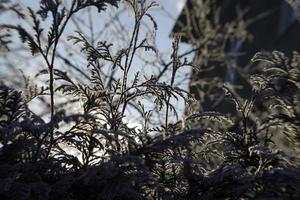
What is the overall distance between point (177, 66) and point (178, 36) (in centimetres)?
16

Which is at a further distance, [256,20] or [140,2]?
[256,20]

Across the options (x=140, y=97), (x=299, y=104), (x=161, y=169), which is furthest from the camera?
(x=299, y=104)

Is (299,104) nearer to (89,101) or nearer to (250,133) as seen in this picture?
(250,133)

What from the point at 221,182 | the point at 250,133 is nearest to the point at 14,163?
the point at 221,182

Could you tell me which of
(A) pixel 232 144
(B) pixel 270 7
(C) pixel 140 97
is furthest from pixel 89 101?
(B) pixel 270 7

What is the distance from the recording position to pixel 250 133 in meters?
2.19

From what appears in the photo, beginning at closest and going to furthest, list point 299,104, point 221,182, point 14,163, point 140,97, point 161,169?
point 221,182, point 14,163, point 161,169, point 140,97, point 299,104

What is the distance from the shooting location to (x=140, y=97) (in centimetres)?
232

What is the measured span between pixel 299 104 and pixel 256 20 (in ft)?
39.1

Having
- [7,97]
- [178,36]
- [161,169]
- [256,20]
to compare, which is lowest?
[161,169]

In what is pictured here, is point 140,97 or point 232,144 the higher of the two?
point 140,97

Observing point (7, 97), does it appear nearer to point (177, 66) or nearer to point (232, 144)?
point (177, 66)

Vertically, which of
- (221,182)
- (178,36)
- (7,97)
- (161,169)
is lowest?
(221,182)

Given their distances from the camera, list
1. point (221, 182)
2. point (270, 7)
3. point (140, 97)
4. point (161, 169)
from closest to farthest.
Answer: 1. point (221, 182)
2. point (161, 169)
3. point (140, 97)
4. point (270, 7)
